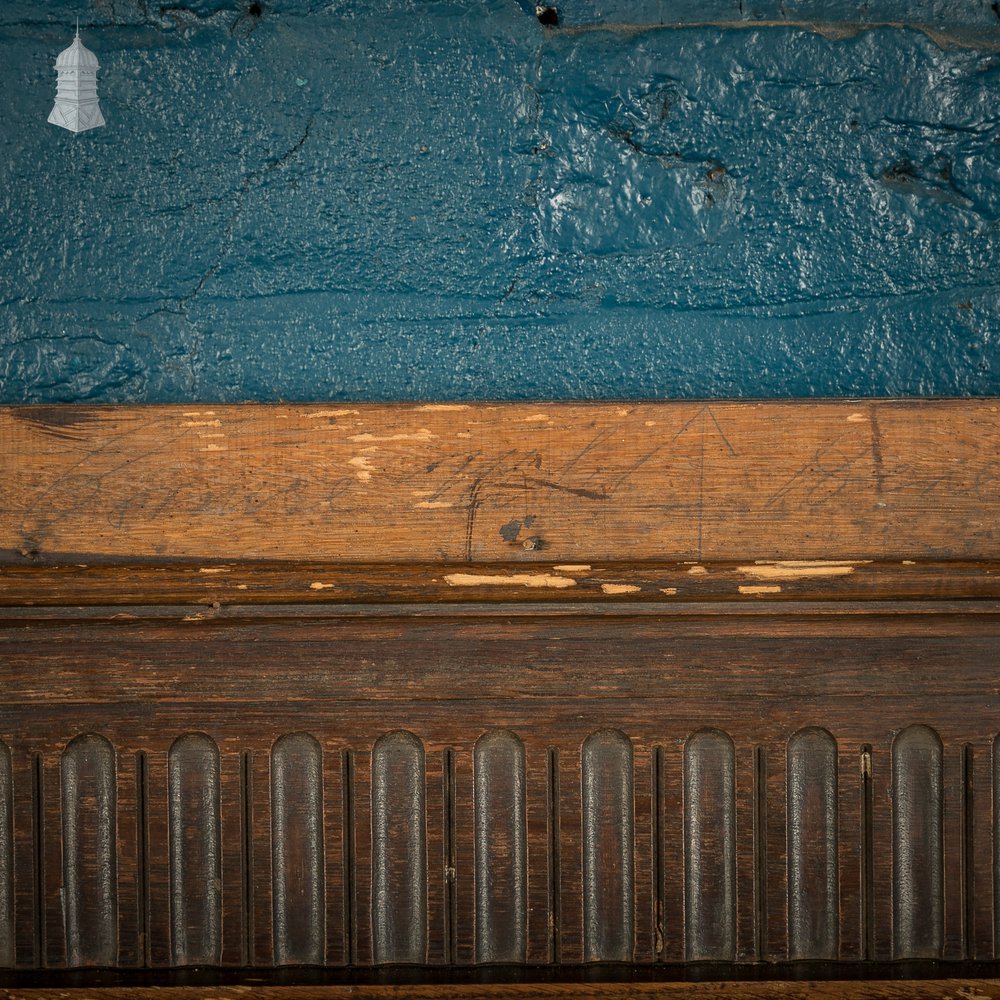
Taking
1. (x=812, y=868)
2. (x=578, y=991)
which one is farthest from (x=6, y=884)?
(x=812, y=868)

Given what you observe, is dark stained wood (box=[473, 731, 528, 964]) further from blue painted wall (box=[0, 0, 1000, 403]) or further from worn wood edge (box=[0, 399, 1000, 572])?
blue painted wall (box=[0, 0, 1000, 403])

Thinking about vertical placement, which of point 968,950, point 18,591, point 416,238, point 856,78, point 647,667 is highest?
point 856,78

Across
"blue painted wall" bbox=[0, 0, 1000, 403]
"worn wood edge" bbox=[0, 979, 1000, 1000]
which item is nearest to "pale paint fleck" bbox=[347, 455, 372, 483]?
"blue painted wall" bbox=[0, 0, 1000, 403]

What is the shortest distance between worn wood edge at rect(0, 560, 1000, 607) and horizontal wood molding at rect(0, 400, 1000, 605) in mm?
19

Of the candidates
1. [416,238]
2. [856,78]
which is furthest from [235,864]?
[856,78]

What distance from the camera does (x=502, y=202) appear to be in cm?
144

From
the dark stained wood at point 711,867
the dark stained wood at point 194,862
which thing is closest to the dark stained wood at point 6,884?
the dark stained wood at point 194,862

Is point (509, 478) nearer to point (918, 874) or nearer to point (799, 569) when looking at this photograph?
point (799, 569)

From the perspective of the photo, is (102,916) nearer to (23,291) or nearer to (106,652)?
(106,652)

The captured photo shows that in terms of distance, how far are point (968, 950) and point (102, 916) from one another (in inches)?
59.8

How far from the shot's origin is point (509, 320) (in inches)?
57.2

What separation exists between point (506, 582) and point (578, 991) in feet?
2.36

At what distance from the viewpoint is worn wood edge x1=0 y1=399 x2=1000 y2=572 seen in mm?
1362

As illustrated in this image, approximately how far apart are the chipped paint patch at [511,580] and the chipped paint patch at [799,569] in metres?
0.31
